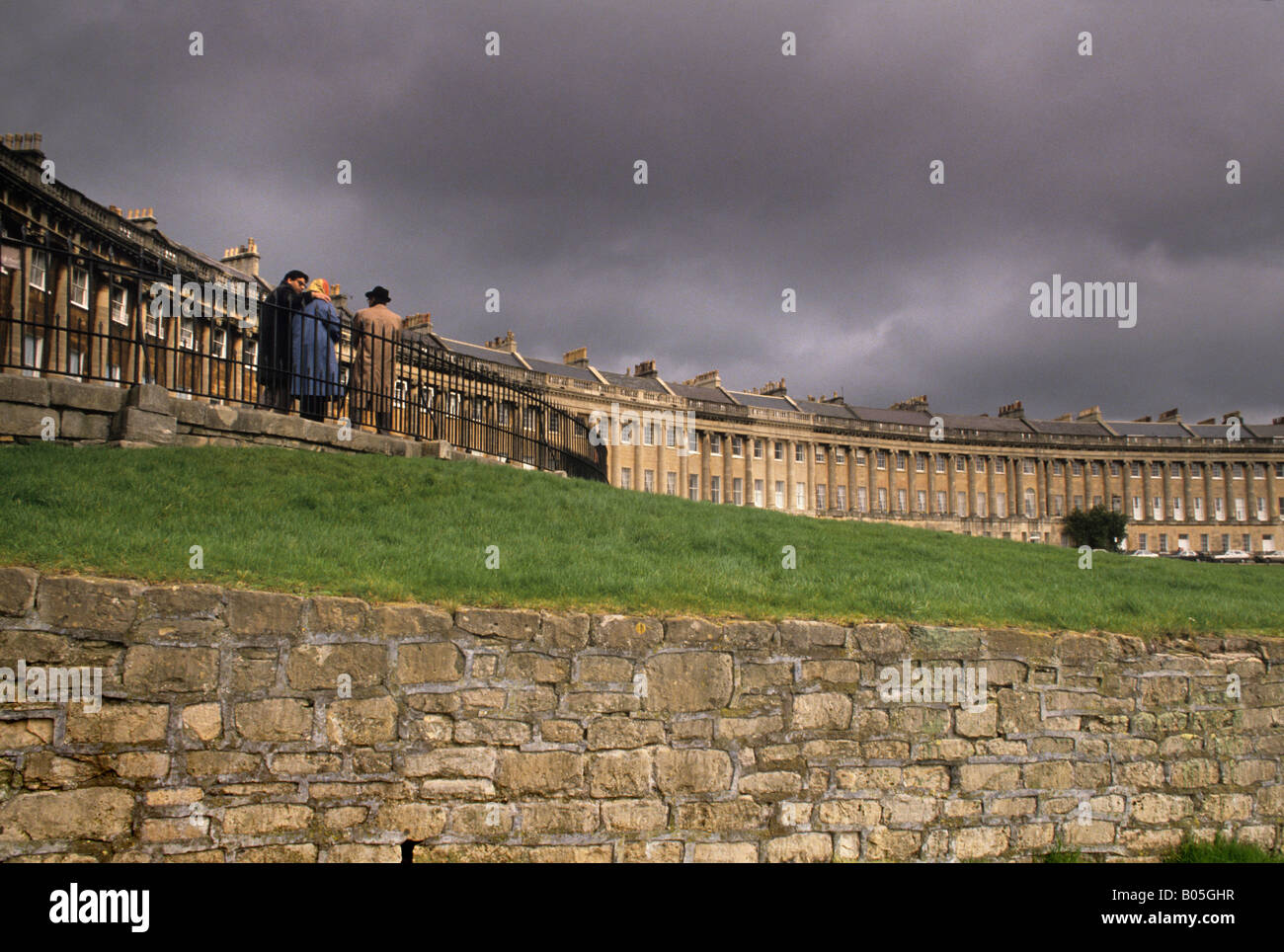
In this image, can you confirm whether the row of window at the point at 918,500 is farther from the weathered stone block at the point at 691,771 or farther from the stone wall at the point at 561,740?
Answer: the weathered stone block at the point at 691,771

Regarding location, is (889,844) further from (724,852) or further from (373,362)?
(373,362)

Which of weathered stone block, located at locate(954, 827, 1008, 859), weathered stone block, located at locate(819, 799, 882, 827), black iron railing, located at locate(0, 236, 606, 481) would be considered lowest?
weathered stone block, located at locate(954, 827, 1008, 859)

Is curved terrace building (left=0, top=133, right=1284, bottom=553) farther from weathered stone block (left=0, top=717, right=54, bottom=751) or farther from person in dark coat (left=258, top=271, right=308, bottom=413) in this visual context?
weathered stone block (left=0, top=717, right=54, bottom=751)

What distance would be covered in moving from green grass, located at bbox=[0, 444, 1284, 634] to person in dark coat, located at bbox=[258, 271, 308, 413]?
1.93 m

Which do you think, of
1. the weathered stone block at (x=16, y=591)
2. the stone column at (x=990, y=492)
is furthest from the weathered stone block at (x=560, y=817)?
the stone column at (x=990, y=492)

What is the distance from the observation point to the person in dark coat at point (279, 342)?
11875 mm

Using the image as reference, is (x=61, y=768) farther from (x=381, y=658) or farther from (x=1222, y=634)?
(x=1222, y=634)

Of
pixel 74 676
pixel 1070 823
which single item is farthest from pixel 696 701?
pixel 74 676

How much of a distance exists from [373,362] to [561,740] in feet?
27.1

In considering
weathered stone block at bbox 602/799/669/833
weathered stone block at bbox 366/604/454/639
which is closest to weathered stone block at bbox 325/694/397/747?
weathered stone block at bbox 366/604/454/639

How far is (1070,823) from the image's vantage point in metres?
7.36

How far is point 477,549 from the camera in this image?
7953mm

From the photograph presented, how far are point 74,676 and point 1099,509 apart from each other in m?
90.6

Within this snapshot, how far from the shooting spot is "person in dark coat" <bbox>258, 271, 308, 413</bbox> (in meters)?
11.9
